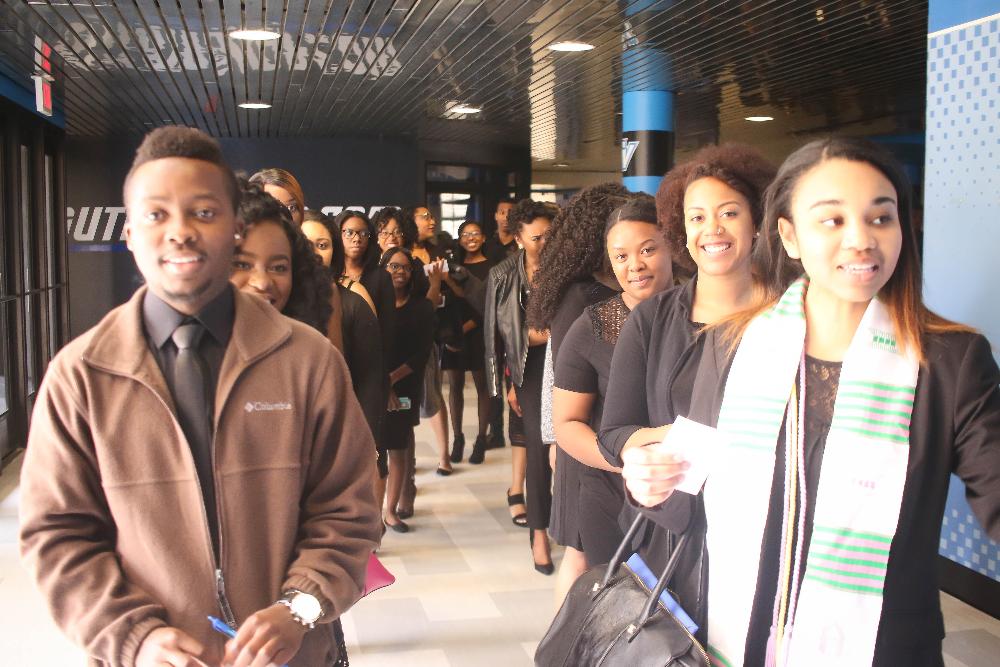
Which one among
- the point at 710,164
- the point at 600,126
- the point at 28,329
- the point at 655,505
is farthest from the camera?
the point at 600,126

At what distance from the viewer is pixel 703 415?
2.01m

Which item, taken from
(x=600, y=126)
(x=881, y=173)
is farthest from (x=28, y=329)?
(x=881, y=173)

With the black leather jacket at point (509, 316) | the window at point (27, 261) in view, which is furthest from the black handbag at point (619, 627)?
the window at point (27, 261)

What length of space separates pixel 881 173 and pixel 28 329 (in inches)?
339

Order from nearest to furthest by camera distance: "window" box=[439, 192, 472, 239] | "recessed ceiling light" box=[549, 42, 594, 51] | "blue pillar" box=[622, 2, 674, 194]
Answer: "recessed ceiling light" box=[549, 42, 594, 51]
"blue pillar" box=[622, 2, 674, 194]
"window" box=[439, 192, 472, 239]

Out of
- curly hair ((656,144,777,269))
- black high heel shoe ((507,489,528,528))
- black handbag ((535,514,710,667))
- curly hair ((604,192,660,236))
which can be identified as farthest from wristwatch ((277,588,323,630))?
black high heel shoe ((507,489,528,528))

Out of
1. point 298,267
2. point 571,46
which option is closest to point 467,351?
point 571,46

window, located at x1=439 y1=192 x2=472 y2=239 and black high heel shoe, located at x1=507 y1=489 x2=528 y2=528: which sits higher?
window, located at x1=439 y1=192 x2=472 y2=239

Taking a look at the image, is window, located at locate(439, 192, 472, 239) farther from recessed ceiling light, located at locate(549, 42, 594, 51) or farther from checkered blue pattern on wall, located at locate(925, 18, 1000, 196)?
checkered blue pattern on wall, located at locate(925, 18, 1000, 196)

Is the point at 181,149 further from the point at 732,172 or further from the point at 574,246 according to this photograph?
the point at 574,246

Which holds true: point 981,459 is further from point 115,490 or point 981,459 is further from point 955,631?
point 955,631

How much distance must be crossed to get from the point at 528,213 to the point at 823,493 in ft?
12.6

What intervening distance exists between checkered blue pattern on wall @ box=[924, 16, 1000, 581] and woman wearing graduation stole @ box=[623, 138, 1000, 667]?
270 cm

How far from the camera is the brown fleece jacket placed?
1624 mm
